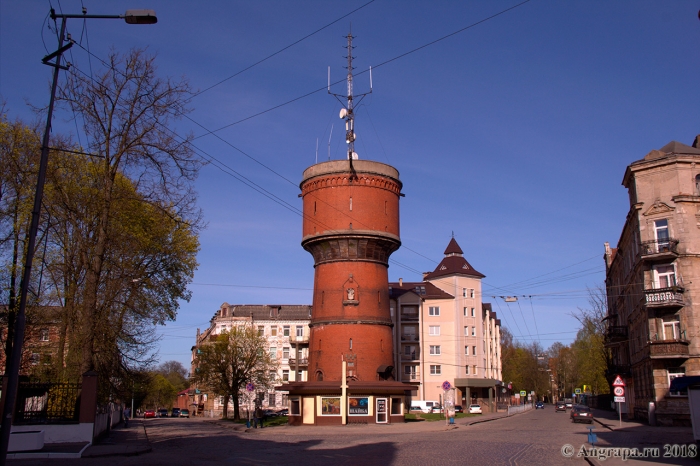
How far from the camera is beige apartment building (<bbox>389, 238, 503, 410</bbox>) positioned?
6825 cm

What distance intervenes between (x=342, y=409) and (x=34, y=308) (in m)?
19.3

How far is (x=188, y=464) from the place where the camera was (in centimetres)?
1659

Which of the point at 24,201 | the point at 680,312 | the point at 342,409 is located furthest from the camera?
the point at 342,409

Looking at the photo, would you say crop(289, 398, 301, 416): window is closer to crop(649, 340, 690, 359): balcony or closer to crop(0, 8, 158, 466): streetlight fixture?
crop(649, 340, 690, 359): balcony

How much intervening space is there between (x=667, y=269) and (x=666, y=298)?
198 centimetres

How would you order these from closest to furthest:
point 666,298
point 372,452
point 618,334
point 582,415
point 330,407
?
point 372,452 < point 666,298 < point 330,407 < point 582,415 < point 618,334

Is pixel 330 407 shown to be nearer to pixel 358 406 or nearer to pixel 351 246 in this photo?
pixel 358 406

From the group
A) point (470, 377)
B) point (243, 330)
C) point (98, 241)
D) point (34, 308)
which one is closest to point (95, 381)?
Answer: point (98, 241)

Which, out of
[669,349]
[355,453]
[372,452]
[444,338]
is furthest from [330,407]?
[444,338]

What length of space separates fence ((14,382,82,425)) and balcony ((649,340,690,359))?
2741 cm

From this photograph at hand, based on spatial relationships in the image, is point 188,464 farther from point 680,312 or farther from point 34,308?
point 680,312

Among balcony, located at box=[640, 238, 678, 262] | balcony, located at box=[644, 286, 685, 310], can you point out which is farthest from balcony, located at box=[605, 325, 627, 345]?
balcony, located at box=[640, 238, 678, 262]

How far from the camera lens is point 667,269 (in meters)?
34.3

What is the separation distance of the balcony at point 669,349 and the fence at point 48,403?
2741cm
